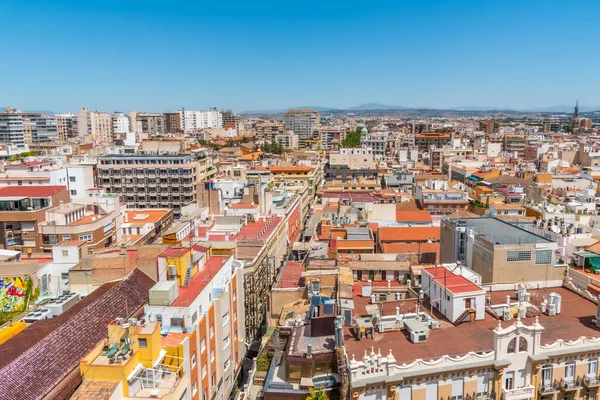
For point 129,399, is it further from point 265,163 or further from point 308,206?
point 265,163

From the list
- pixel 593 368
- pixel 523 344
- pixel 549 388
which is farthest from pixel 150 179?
pixel 593 368

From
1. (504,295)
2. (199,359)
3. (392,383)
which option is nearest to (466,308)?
(504,295)

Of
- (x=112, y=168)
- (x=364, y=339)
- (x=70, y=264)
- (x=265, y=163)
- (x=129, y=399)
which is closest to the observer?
(x=129, y=399)

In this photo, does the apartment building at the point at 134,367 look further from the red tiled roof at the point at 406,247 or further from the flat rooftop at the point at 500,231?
the red tiled roof at the point at 406,247

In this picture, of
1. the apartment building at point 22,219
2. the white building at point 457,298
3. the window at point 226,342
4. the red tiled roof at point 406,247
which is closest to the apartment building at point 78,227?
the apartment building at point 22,219

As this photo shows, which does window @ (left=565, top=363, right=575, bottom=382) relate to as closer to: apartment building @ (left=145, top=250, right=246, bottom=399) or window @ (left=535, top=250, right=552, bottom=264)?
window @ (left=535, top=250, right=552, bottom=264)

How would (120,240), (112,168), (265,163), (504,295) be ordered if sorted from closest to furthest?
(504,295)
(120,240)
(112,168)
(265,163)

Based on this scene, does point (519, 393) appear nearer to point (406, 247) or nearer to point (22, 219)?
point (406, 247)

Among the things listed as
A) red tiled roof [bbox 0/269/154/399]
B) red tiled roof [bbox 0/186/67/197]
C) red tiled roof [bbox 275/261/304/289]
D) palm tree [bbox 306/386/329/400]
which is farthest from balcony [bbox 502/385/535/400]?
red tiled roof [bbox 0/186/67/197]
